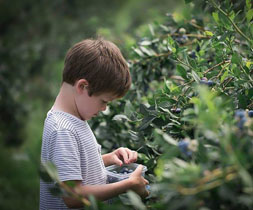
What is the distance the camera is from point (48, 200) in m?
1.58

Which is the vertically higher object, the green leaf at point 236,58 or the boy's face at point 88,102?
the green leaf at point 236,58

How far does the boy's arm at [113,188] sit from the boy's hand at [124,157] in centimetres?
22

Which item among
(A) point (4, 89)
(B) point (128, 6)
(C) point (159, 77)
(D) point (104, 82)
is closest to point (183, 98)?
(D) point (104, 82)

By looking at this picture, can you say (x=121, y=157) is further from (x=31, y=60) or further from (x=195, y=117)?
(x=31, y=60)

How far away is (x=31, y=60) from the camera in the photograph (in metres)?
6.24

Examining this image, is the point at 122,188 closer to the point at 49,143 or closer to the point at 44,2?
the point at 49,143

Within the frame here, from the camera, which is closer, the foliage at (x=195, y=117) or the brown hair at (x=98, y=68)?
the foliage at (x=195, y=117)

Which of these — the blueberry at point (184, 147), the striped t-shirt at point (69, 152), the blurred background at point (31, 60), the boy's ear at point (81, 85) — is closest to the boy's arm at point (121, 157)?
the striped t-shirt at point (69, 152)

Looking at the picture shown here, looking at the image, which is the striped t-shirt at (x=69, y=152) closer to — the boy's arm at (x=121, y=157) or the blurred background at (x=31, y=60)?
the boy's arm at (x=121, y=157)

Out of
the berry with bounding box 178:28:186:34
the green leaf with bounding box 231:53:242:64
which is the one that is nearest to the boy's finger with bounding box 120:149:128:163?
the green leaf with bounding box 231:53:242:64

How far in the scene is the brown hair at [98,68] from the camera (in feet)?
5.26

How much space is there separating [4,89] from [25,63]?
0.76 metres

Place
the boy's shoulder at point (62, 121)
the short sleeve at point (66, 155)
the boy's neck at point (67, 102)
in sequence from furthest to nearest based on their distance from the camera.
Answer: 1. the boy's neck at point (67, 102)
2. the boy's shoulder at point (62, 121)
3. the short sleeve at point (66, 155)

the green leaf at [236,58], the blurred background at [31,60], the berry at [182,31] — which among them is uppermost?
the berry at [182,31]
